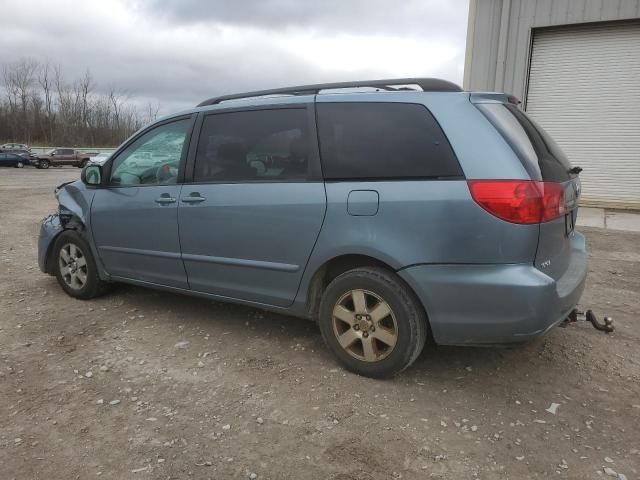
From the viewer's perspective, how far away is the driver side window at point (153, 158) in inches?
159

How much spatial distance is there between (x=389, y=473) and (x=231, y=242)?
75.1 inches

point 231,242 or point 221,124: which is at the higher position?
point 221,124

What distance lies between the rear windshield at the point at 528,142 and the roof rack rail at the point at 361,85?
11.0 inches

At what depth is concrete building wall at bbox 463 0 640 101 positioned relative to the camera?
10.6 meters

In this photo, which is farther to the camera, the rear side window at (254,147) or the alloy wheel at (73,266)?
the alloy wheel at (73,266)

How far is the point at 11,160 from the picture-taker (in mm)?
38344

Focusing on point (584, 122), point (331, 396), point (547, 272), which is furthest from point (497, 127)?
point (584, 122)

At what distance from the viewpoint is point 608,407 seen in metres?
2.91

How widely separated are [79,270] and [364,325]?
3.01 m

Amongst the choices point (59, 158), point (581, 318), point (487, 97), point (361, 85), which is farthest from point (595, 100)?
point (59, 158)

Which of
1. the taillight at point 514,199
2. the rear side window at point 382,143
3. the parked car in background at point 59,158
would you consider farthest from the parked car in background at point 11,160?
the taillight at point 514,199

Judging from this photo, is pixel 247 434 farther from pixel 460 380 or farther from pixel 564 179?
pixel 564 179

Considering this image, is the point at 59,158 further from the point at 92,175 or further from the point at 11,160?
the point at 92,175

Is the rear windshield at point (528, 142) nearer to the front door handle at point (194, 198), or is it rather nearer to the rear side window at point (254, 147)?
the rear side window at point (254, 147)
